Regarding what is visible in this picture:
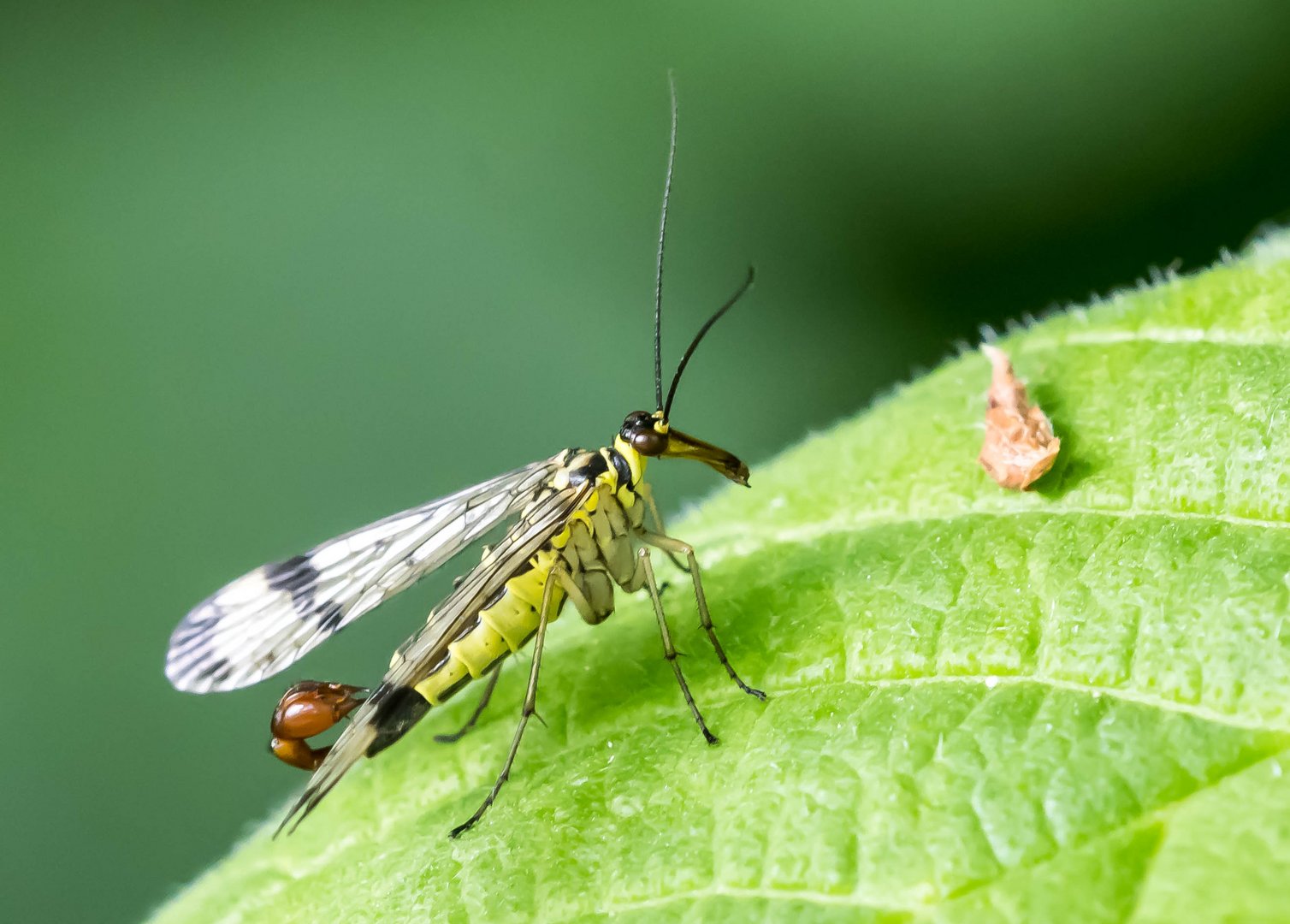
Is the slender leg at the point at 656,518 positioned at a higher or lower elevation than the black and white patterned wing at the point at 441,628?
lower

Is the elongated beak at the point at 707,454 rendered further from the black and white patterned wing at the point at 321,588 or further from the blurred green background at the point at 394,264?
the blurred green background at the point at 394,264

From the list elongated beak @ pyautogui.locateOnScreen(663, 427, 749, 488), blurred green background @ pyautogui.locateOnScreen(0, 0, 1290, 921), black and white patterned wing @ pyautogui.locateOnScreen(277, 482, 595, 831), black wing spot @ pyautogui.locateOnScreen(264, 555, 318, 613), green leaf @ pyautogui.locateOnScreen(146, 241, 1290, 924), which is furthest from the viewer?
blurred green background @ pyautogui.locateOnScreen(0, 0, 1290, 921)

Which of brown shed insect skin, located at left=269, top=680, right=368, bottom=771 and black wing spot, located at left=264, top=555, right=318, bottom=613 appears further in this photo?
black wing spot, located at left=264, top=555, right=318, bottom=613

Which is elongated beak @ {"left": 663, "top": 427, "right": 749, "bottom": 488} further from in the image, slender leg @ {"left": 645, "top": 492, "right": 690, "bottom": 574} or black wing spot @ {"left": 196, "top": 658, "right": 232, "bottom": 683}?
black wing spot @ {"left": 196, "top": 658, "right": 232, "bottom": 683}

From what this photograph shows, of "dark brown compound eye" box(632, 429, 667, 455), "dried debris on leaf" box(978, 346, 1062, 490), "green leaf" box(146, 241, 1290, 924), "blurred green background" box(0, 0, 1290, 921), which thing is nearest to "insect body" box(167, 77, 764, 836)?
"dark brown compound eye" box(632, 429, 667, 455)

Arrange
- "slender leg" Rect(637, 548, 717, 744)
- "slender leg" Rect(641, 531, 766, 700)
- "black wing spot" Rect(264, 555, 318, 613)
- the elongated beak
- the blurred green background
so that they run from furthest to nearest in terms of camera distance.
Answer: the blurred green background
"black wing spot" Rect(264, 555, 318, 613)
the elongated beak
"slender leg" Rect(641, 531, 766, 700)
"slender leg" Rect(637, 548, 717, 744)

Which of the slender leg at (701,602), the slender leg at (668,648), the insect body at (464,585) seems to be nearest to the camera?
the slender leg at (668,648)

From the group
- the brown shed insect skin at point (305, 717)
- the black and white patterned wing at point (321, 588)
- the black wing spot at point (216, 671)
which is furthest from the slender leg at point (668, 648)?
the black wing spot at point (216, 671)

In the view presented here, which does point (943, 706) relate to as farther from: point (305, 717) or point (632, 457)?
point (305, 717)
